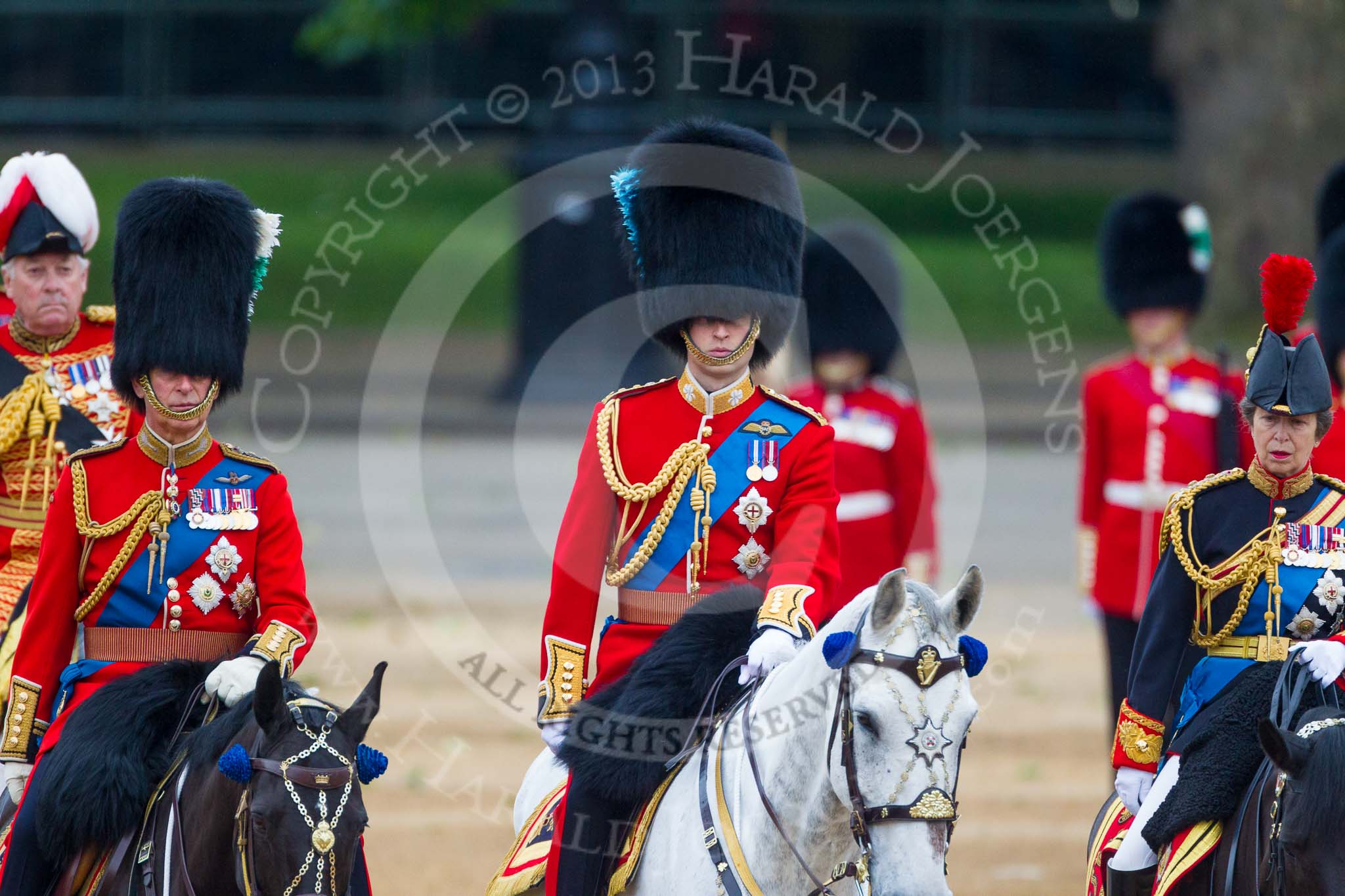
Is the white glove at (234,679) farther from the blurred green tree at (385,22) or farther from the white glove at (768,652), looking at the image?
the blurred green tree at (385,22)

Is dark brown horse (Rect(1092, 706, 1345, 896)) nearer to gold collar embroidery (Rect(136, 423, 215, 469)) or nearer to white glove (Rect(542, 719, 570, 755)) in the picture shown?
white glove (Rect(542, 719, 570, 755))

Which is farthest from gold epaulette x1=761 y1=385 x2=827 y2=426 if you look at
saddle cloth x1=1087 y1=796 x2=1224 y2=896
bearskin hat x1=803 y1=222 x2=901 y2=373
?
bearskin hat x1=803 y1=222 x2=901 y2=373

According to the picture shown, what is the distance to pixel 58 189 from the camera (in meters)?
5.03

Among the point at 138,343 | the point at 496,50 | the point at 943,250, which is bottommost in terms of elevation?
the point at 138,343

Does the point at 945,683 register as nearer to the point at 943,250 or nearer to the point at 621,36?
the point at 621,36

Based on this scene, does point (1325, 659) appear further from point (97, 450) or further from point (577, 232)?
point (577, 232)

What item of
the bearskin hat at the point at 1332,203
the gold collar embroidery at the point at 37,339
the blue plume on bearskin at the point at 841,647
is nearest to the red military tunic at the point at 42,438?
the gold collar embroidery at the point at 37,339

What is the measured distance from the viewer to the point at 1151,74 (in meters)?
23.4

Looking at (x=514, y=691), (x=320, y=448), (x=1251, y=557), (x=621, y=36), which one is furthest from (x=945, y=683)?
(x=621, y=36)

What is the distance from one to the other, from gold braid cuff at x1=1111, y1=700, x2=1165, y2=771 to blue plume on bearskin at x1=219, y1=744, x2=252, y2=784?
1.82 metres

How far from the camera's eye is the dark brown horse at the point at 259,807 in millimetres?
3426

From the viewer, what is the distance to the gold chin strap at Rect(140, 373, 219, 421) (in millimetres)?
4090

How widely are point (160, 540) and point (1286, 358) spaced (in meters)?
2.33

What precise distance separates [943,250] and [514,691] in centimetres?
1334
